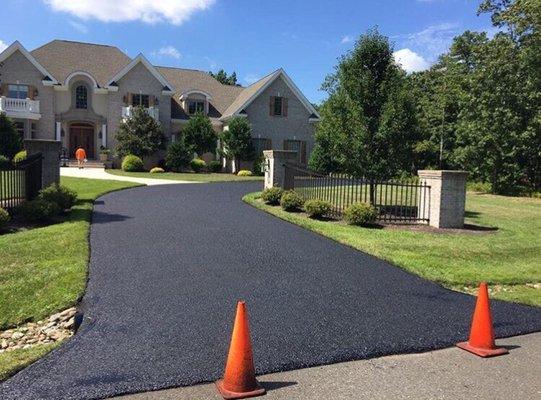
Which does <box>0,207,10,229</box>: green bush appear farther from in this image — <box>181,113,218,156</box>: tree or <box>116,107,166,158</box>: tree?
<box>181,113,218,156</box>: tree

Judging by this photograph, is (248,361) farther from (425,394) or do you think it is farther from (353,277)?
(353,277)

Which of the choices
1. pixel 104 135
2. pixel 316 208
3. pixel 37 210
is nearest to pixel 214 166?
pixel 104 135

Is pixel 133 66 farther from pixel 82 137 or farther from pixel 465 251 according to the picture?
pixel 465 251

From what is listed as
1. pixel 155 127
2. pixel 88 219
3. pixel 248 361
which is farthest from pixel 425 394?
pixel 155 127

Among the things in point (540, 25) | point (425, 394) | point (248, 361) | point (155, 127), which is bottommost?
point (425, 394)

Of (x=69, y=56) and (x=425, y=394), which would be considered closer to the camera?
(x=425, y=394)

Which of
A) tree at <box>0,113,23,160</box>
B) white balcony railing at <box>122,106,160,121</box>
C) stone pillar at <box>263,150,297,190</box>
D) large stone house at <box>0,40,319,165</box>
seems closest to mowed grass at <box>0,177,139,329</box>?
stone pillar at <box>263,150,297,190</box>

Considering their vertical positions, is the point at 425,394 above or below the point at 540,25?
below

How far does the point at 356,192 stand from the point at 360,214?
8.87ft

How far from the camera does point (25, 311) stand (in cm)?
664

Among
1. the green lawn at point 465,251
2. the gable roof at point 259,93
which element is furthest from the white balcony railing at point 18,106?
the green lawn at point 465,251

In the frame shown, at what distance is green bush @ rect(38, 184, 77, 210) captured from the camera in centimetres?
1255

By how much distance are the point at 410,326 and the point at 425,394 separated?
5.81 ft

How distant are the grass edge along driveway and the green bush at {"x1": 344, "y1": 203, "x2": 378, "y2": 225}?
261 inches
